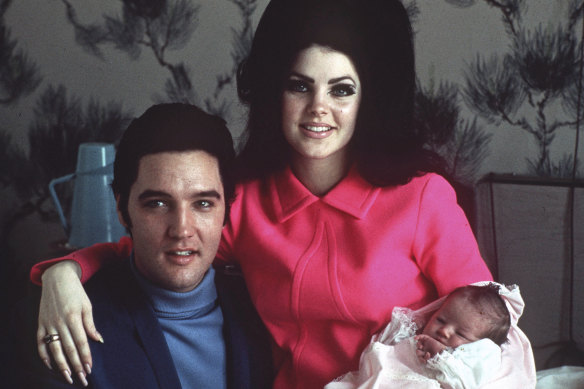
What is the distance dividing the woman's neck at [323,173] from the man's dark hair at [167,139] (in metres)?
0.18

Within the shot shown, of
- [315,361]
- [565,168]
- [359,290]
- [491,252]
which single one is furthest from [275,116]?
[565,168]

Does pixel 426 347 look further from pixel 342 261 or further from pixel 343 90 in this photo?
pixel 343 90

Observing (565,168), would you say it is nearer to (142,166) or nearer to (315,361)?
(315,361)

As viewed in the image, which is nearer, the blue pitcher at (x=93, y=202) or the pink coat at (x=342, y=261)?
the pink coat at (x=342, y=261)

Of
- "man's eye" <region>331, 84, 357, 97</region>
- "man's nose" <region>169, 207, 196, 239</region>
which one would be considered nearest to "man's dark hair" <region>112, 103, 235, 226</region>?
"man's nose" <region>169, 207, 196, 239</region>

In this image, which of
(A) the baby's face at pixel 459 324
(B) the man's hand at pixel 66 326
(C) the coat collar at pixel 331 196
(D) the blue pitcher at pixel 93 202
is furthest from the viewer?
(D) the blue pitcher at pixel 93 202

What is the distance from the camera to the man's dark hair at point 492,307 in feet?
3.58

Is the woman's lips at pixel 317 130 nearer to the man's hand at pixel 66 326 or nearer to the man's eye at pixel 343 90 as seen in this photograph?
the man's eye at pixel 343 90

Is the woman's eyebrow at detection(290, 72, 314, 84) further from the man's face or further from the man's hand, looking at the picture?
the man's hand

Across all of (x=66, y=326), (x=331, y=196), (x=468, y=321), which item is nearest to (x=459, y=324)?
(x=468, y=321)

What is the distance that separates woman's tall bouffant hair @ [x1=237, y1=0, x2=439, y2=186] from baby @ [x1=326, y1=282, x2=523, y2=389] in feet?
0.93

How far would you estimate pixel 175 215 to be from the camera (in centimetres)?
109

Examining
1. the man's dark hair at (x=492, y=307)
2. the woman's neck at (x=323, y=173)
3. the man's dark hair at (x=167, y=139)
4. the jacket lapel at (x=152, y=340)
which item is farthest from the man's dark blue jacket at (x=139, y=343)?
the man's dark hair at (x=492, y=307)

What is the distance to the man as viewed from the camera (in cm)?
107
